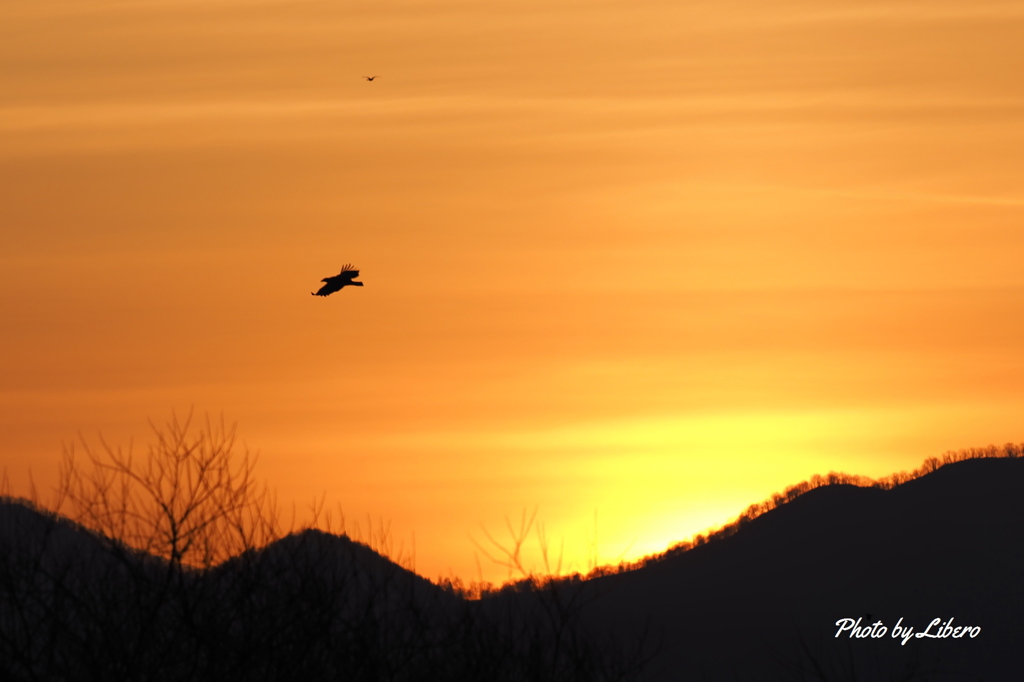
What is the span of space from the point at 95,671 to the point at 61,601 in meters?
1.31

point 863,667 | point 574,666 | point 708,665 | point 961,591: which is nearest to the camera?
point 574,666

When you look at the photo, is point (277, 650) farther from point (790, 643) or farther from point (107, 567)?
point (790, 643)

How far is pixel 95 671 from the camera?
75.3 feet

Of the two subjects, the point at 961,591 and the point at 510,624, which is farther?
the point at 961,591

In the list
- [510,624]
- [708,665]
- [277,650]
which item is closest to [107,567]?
[277,650]

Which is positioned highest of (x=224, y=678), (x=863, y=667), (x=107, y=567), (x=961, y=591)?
(x=961, y=591)

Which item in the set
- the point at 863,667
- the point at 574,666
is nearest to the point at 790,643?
the point at 863,667

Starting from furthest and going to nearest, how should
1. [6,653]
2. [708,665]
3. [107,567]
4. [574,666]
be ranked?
[708,665]
[574,666]
[107,567]
[6,653]

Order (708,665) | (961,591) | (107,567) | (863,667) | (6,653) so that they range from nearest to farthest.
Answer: (6,653) → (107,567) → (863,667) → (708,665) → (961,591)

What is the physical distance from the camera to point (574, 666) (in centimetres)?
2702

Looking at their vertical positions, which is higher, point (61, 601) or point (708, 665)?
point (708, 665)

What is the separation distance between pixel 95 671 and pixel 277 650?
10.4 feet

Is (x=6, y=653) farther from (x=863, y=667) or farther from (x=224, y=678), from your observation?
(x=863, y=667)

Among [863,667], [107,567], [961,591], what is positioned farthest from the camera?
[961,591]
